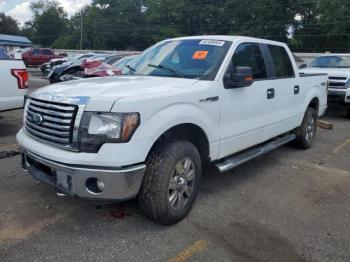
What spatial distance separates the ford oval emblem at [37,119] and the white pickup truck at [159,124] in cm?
1

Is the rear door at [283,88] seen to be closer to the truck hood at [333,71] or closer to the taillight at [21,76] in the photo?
the taillight at [21,76]

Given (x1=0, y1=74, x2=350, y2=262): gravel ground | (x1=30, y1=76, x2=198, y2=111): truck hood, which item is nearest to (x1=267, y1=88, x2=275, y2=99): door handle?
(x1=0, y1=74, x2=350, y2=262): gravel ground

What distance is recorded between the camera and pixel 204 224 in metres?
3.60

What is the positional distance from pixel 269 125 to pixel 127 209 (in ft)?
7.71

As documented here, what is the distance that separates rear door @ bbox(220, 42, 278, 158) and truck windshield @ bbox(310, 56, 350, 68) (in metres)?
7.19

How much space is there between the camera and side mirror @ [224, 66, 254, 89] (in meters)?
3.97

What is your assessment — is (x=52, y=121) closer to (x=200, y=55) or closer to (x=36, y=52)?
(x=200, y=55)

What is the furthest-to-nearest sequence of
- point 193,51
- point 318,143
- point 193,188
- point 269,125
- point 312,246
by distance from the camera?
point 318,143
point 269,125
point 193,51
point 193,188
point 312,246

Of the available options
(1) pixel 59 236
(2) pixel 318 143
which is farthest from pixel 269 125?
(1) pixel 59 236

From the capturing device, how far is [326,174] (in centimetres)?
528

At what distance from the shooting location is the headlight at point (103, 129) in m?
2.99

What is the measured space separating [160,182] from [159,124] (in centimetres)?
52

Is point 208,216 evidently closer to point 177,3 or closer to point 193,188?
point 193,188

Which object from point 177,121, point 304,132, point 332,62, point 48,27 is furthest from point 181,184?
point 48,27
